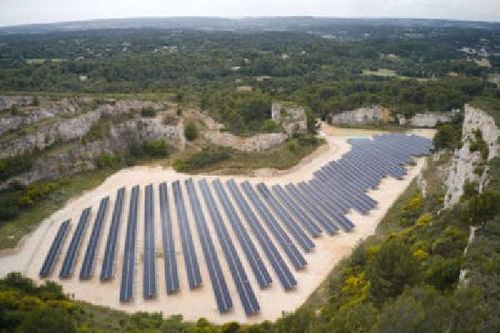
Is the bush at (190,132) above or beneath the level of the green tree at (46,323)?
beneath

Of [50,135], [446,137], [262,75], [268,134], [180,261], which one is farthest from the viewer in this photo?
[262,75]

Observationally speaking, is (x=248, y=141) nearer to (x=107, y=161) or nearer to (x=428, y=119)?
(x=107, y=161)

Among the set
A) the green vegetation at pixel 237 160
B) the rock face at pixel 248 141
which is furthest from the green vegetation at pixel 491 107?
the rock face at pixel 248 141

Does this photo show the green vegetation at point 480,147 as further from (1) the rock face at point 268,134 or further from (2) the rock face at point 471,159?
(1) the rock face at point 268,134

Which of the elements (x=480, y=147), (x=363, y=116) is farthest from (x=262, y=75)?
(x=480, y=147)

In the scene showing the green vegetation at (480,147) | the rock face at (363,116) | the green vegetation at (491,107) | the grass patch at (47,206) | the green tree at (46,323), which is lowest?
the grass patch at (47,206)

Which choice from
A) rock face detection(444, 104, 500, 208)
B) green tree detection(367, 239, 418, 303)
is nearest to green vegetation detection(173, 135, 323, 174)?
rock face detection(444, 104, 500, 208)

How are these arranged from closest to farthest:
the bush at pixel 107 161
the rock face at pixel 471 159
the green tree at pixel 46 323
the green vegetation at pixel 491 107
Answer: the green tree at pixel 46 323 < the rock face at pixel 471 159 < the green vegetation at pixel 491 107 < the bush at pixel 107 161
